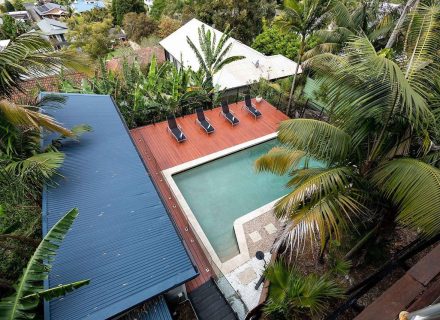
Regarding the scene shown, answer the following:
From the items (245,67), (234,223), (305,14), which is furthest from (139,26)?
(234,223)

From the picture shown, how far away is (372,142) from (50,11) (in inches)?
3239

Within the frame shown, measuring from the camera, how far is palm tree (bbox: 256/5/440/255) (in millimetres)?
3879

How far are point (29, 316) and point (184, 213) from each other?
5.91 meters

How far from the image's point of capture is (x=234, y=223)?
9.69 meters

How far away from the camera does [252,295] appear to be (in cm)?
749

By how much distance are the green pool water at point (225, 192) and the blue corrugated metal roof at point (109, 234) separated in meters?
2.92

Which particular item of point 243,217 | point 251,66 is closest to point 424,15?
point 243,217

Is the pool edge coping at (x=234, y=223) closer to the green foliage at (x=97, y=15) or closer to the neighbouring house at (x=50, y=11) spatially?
the green foliage at (x=97, y=15)

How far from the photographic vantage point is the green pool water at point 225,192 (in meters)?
9.61

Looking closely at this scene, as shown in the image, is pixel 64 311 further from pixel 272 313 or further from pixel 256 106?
pixel 256 106

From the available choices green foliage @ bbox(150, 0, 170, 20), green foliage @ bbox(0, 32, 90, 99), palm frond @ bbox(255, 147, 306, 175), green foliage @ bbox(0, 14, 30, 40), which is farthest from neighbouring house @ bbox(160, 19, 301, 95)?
green foliage @ bbox(150, 0, 170, 20)

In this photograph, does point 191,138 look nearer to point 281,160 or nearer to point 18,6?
point 281,160

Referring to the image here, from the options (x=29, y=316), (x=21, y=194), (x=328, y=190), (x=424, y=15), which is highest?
(x=424, y=15)

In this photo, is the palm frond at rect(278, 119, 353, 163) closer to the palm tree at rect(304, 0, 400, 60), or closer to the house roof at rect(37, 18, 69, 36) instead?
the palm tree at rect(304, 0, 400, 60)
